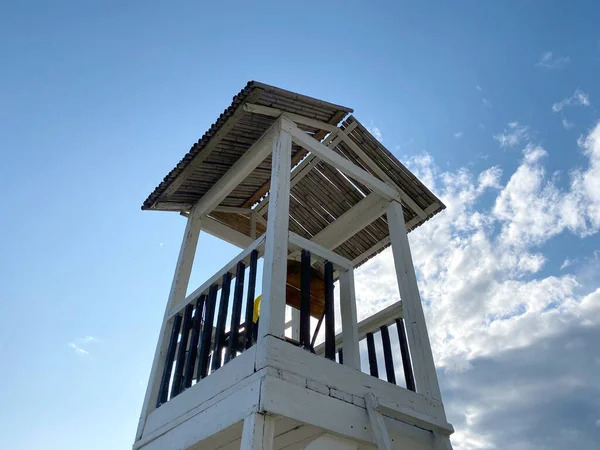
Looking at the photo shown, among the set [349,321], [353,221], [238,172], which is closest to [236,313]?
[349,321]

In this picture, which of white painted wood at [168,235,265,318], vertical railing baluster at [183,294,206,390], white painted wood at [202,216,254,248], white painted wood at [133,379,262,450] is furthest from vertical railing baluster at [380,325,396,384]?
white painted wood at [202,216,254,248]

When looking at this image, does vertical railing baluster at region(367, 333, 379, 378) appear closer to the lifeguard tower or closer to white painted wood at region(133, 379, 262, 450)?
the lifeguard tower

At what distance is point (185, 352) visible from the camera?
5.00 meters

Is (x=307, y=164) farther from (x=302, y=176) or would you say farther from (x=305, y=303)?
(x=305, y=303)

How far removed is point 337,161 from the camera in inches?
234

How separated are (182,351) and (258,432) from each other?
1885 millimetres

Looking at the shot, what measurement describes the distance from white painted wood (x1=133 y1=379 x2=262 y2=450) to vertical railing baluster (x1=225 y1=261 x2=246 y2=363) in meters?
0.40

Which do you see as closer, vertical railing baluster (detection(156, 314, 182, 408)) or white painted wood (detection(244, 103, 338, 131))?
vertical railing baluster (detection(156, 314, 182, 408))

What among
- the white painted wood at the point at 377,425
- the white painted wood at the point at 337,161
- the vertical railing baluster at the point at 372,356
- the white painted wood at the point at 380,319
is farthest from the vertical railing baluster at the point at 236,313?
the vertical railing baluster at the point at 372,356

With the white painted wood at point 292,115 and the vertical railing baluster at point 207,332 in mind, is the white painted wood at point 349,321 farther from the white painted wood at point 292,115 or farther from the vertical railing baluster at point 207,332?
the white painted wood at point 292,115

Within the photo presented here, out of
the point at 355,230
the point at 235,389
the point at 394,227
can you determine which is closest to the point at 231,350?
the point at 235,389

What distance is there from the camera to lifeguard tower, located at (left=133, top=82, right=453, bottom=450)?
3.79 metres

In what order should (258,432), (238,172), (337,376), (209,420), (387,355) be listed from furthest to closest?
(238,172) → (387,355) → (337,376) → (209,420) → (258,432)

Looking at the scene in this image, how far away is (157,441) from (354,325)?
2.03 meters
